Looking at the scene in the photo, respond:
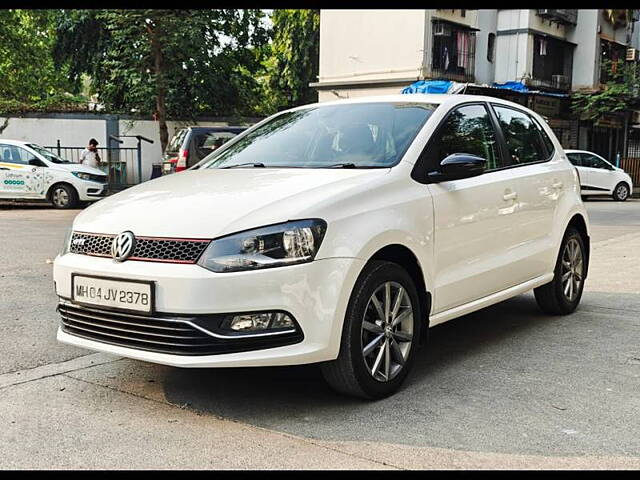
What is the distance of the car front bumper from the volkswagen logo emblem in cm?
4

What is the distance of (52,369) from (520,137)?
3.77 meters

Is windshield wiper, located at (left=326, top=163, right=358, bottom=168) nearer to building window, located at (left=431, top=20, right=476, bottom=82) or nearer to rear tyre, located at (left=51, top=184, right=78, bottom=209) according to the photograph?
rear tyre, located at (left=51, top=184, right=78, bottom=209)

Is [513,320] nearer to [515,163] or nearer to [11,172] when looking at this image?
[515,163]

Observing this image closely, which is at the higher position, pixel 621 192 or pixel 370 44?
pixel 370 44

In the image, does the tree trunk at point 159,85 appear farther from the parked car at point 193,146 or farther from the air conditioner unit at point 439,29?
the air conditioner unit at point 439,29

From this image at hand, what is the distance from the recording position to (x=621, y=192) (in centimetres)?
2388

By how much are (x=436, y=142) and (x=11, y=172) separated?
14.2m

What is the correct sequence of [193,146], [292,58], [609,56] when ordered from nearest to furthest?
[193,146] → [609,56] → [292,58]

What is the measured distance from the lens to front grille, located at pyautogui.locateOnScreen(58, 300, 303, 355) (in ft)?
11.8

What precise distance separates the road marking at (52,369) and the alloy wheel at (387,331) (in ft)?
6.09

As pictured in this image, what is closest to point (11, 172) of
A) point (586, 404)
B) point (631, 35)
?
point (586, 404)

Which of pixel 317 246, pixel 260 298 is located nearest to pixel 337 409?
pixel 260 298

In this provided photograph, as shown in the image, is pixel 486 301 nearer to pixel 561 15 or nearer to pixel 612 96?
pixel 612 96

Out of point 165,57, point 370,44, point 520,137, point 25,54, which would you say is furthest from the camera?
point 370,44
